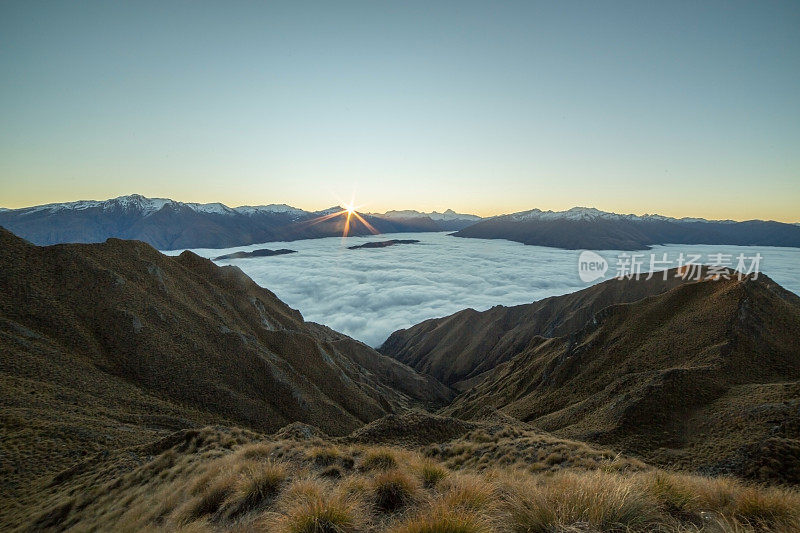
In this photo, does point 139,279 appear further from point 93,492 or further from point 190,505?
point 190,505

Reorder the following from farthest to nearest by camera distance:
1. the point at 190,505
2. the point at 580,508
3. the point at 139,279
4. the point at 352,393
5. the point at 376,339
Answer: the point at 376,339 → the point at 352,393 → the point at 139,279 → the point at 190,505 → the point at 580,508

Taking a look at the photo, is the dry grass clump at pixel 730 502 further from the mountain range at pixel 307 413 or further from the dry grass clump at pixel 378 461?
the dry grass clump at pixel 378 461

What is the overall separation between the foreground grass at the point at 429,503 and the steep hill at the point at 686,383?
15777 millimetres

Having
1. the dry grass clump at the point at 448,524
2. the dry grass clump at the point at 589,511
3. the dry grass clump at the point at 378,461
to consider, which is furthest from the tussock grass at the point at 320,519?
the dry grass clump at the point at 378,461

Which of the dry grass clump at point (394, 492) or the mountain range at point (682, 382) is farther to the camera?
the mountain range at point (682, 382)

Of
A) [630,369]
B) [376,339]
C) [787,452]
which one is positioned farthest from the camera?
[376,339]

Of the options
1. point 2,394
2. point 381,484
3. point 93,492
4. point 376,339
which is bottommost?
point 376,339

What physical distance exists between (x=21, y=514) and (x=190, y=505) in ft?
45.4

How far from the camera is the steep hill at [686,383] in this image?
62.2 feet

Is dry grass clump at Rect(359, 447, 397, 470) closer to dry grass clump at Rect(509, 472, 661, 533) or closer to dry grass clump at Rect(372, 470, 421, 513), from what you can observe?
dry grass clump at Rect(372, 470, 421, 513)

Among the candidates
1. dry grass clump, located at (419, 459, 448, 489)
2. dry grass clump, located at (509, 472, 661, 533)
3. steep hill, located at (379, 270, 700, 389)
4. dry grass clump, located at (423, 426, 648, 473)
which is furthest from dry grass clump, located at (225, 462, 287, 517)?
steep hill, located at (379, 270, 700, 389)

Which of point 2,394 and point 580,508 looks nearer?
point 580,508

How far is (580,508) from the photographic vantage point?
4.59 meters

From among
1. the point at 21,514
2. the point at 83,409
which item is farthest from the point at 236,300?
the point at 21,514
